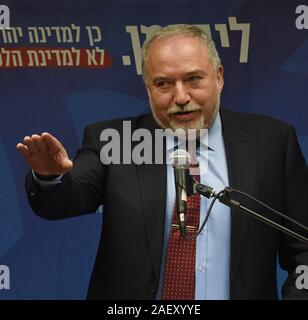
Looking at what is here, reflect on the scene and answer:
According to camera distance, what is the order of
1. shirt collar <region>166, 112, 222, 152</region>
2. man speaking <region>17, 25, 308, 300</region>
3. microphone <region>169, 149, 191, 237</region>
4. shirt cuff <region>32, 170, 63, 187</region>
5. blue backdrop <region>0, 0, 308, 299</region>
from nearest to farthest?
microphone <region>169, 149, 191, 237</region> → shirt cuff <region>32, 170, 63, 187</region> → man speaking <region>17, 25, 308, 300</region> → shirt collar <region>166, 112, 222, 152</region> → blue backdrop <region>0, 0, 308, 299</region>

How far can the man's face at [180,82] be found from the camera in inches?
98.0

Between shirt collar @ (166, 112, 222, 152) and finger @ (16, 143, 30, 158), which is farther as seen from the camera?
shirt collar @ (166, 112, 222, 152)

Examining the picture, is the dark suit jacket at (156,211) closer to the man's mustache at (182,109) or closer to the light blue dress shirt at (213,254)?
the light blue dress shirt at (213,254)

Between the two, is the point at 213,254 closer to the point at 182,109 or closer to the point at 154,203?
the point at 154,203

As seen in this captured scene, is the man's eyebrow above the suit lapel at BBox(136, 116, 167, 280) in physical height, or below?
above

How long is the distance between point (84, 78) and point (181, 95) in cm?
90

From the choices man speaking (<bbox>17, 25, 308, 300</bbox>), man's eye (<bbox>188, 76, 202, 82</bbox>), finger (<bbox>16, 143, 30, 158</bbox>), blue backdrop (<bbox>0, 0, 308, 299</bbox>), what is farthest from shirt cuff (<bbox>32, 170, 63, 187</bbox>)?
blue backdrop (<bbox>0, 0, 308, 299</bbox>)

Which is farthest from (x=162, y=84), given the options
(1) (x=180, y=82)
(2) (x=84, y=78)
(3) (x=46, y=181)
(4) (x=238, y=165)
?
(2) (x=84, y=78)

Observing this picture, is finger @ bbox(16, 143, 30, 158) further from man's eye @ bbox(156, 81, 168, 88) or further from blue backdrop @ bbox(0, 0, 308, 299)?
blue backdrop @ bbox(0, 0, 308, 299)

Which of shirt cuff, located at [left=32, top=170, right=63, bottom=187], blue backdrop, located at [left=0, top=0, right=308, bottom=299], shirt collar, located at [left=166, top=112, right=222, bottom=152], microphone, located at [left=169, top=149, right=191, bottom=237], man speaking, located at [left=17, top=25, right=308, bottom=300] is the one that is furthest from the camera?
blue backdrop, located at [left=0, top=0, right=308, bottom=299]

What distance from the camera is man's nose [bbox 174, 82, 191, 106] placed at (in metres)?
2.47

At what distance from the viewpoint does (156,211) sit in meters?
2.48

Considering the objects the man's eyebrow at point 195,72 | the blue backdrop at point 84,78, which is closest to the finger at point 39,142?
the man's eyebrow at point 195,72

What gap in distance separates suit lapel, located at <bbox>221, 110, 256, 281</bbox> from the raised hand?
23.9 inches
